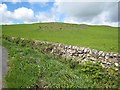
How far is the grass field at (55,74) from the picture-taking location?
2058 centimetres

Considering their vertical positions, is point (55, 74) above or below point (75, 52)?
below

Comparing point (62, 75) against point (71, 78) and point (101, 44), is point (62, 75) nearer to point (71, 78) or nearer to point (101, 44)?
point (71, 78)

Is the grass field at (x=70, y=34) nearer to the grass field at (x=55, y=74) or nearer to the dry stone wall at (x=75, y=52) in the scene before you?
→ the dry stone wall at (x=75, y=52)

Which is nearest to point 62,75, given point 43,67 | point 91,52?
point 43,67

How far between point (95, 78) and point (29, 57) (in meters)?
6.15

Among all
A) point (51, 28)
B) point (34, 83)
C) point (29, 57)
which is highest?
point (51, 28)

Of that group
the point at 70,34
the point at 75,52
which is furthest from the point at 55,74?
the point at 70,34

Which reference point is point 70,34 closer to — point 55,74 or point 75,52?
point 75,52

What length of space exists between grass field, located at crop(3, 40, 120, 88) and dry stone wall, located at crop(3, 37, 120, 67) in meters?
0.90

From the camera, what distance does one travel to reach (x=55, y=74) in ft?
72.1

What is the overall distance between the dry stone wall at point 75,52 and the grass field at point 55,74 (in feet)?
2.96

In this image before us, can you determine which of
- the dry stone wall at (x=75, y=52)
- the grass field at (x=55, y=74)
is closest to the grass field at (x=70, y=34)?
the dry stone wall at (x=75, y=52)

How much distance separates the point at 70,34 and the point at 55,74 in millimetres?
10403

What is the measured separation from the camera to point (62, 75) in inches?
851
